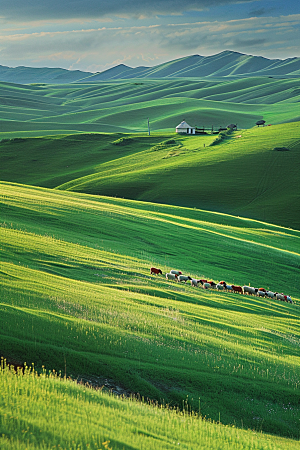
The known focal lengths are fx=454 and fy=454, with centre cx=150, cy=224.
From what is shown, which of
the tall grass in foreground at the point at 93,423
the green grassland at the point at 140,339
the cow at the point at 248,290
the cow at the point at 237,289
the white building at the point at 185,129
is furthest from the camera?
the white building at the point at 185,129

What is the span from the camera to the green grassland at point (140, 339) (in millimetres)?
11750

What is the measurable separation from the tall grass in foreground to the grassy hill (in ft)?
211

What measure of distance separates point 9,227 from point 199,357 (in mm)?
18807

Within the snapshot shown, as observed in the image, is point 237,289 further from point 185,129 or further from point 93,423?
point 185,129

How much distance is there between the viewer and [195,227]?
50531mm

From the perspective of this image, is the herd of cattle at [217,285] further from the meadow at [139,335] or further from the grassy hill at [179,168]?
the grassy hill at [179,168]

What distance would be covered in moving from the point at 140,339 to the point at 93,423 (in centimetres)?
752

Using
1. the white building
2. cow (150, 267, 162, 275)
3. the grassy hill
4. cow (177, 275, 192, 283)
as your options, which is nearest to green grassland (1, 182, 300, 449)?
cow (150, 267, 162, 275)

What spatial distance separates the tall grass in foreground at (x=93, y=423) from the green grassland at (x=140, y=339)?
0.16ft

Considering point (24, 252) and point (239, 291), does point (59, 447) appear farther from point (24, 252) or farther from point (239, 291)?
point (239, 291)

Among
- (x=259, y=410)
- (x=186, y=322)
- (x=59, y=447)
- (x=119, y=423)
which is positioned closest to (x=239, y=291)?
(x=186, y=322)

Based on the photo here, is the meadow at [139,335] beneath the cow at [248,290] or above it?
above

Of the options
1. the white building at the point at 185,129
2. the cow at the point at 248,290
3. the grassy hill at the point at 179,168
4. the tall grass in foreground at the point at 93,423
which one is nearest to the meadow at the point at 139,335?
the tall grass in foreground at the point at 93,423

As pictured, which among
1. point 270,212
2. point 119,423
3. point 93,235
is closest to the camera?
point 119,423
